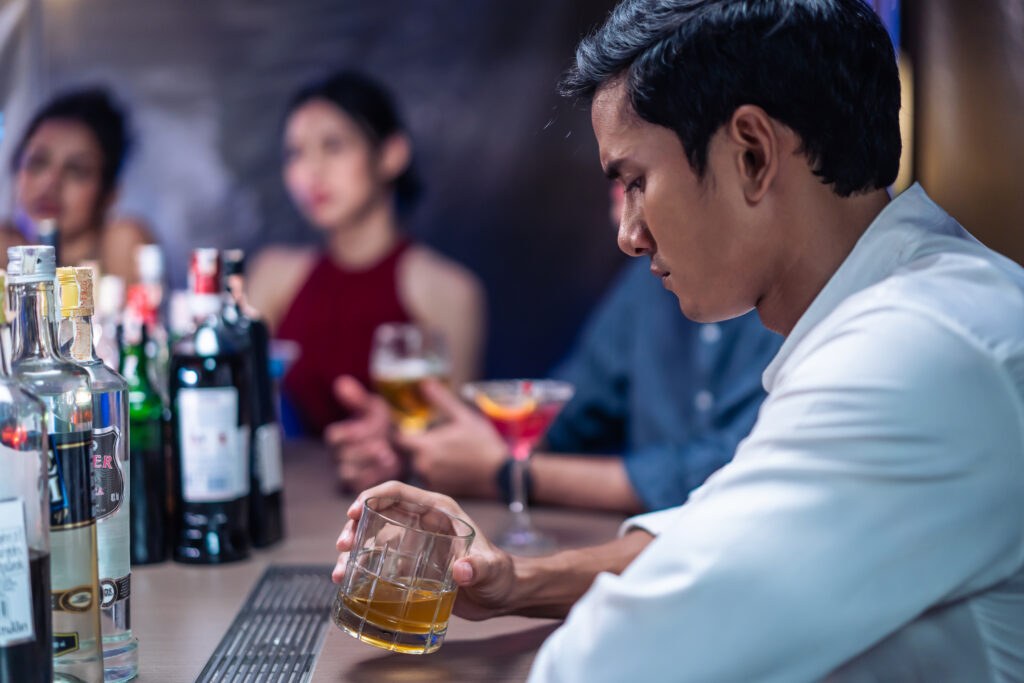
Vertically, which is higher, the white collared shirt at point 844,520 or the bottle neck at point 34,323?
the bottle neck at point 34,323

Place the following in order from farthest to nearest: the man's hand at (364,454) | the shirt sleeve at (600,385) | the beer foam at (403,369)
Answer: the shirt sleeve at (600,385) < the beer foam at (403,369) < the man's hand at (364,454)

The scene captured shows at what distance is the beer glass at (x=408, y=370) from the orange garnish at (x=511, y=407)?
1.59ft

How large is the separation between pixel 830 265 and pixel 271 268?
212 centimetres

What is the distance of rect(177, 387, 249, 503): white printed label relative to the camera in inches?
49.8

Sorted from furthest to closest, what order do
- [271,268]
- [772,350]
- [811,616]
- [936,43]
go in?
[271,268] < [772,350] < [936,43] < [811,616]

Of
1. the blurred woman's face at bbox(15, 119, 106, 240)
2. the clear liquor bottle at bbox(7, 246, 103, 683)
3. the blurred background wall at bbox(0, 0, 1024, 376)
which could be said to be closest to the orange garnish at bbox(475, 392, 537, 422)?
the clear liquor bottle at bbox(7, 246, 103, 683)

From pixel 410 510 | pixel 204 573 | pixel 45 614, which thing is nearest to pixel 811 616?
pixel 410 510

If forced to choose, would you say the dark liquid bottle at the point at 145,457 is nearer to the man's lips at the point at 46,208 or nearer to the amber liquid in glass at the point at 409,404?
the amber liquid in glass at the point at 409,404

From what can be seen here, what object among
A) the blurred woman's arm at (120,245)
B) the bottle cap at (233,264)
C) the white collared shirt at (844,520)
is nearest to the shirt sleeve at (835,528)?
the white collared shirt at (844,520)

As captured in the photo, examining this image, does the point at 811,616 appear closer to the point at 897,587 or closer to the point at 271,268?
the point at 897,587

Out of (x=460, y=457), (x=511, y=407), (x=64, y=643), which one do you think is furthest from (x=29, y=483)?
(x=460, y=457)

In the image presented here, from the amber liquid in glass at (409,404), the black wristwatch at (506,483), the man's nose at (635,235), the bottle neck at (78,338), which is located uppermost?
the man's nose at (635,235)

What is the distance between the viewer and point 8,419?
0.70 m

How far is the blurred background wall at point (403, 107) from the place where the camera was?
2635mm
